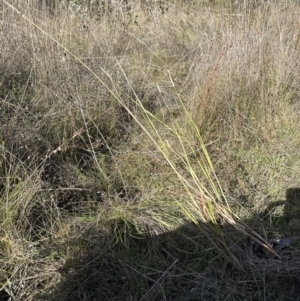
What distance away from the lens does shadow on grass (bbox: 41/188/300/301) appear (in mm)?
1738

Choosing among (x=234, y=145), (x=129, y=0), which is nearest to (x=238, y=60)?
(x=234, y=145)

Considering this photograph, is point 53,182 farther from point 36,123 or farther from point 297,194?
point 297,194

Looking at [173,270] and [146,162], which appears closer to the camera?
[173,270]

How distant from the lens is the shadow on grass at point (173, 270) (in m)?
1.74

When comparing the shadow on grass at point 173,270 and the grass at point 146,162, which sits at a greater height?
the grass at point 146,162

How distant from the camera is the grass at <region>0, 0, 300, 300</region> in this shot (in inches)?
70.4

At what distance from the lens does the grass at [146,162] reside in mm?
1787

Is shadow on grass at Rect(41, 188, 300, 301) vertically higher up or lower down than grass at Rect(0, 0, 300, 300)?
lower down

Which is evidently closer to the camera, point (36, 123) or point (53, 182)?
point (53, 182)

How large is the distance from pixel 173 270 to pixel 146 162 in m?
0.68

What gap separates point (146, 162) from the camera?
232 cm

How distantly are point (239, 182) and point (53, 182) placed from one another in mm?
992

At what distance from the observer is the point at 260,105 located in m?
2.78

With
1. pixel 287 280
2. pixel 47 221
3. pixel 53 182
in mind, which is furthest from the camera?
pixel 53 182
